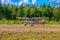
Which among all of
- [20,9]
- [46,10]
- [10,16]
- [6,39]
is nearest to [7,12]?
[10,16]

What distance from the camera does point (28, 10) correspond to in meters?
70.6

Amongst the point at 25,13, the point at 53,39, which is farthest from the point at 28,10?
the point at 53,39

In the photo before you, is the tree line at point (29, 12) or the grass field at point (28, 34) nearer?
the grass field at point (28, 34)

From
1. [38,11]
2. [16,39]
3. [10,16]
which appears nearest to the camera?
[16,39]

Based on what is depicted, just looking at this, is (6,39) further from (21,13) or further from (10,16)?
(21,13)

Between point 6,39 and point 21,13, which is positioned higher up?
point 6,39

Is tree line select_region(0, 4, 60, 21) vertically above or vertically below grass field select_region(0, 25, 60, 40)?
below

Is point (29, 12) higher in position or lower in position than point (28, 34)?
lower

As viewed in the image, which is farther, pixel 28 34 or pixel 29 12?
pixel 29 12

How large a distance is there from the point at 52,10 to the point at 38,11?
4225 mm

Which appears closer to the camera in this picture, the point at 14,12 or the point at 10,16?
the point at 10,16

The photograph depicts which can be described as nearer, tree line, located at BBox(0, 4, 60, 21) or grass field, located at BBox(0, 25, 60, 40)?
grass field, located at BBox(0, 25, 60, 40)

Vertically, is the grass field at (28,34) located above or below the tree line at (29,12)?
above

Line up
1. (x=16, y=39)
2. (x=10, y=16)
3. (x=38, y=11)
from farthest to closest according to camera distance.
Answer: (x=38, y=11) → (x=10, y=16) → (x=16, y=39)
